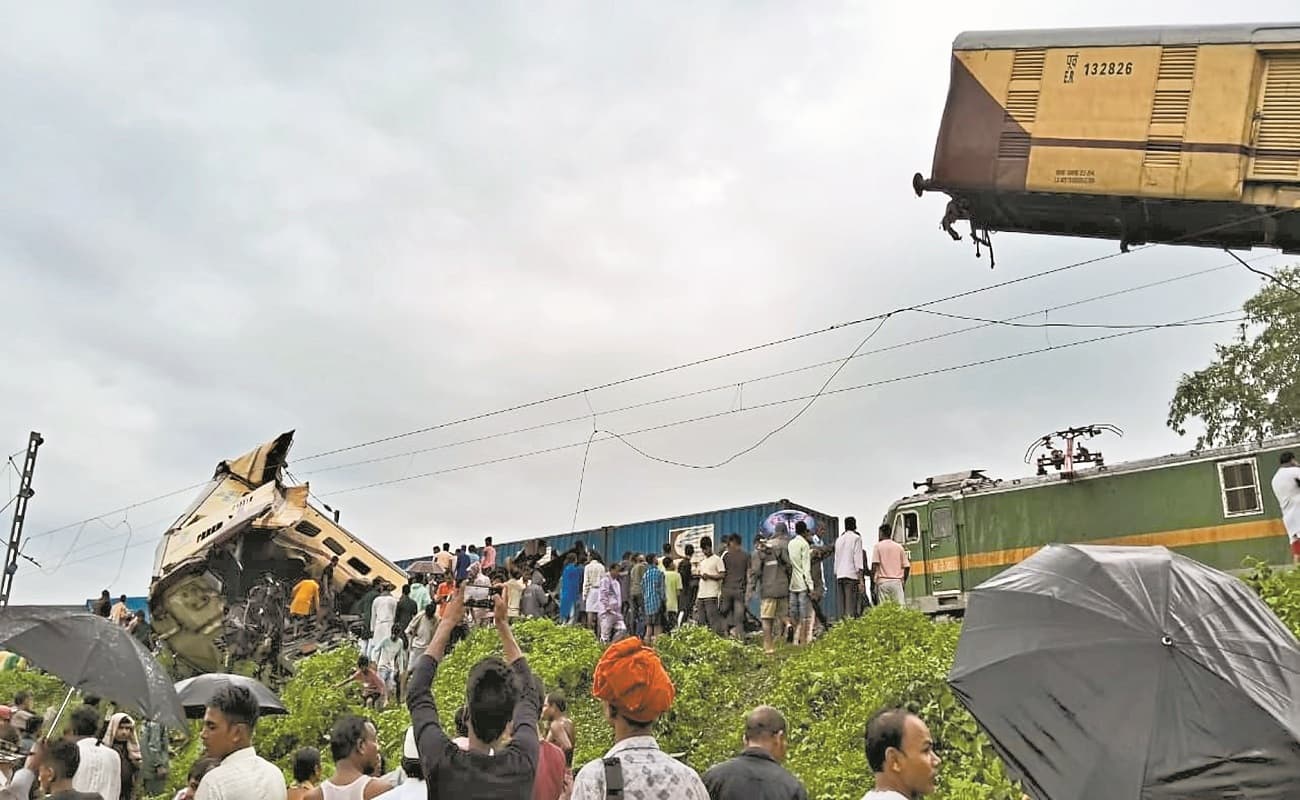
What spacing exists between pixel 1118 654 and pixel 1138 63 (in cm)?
906

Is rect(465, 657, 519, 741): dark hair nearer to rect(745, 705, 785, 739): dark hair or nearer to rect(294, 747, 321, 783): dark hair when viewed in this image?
rect(745, 705, 785, 739): dark hair

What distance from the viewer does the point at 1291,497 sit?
11125 millimetres

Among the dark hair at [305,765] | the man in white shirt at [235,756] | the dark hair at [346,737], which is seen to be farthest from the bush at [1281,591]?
the man in white shirt at [235,756]

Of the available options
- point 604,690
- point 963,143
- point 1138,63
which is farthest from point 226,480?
point 604,690

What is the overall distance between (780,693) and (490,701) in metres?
6.46

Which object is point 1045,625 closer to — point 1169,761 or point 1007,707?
point 1007,707

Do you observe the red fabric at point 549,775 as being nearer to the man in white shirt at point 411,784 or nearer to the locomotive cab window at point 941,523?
the man in white shirt at point 411,784

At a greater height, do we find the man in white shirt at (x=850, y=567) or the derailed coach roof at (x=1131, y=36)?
the derailed coach roof at (x=1131, y=36)

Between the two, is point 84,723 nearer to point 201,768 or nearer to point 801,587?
point 201,768

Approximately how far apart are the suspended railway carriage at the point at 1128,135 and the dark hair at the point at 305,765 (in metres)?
8.38

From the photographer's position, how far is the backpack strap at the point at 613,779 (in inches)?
124

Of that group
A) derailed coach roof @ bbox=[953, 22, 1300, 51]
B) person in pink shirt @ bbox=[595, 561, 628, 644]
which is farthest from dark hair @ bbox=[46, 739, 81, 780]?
person in pink shirt @ bbox=[595, 561, 628, 644]

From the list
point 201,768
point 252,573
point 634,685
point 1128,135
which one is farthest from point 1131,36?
point 252,573

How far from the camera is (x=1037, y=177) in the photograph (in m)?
10.5
